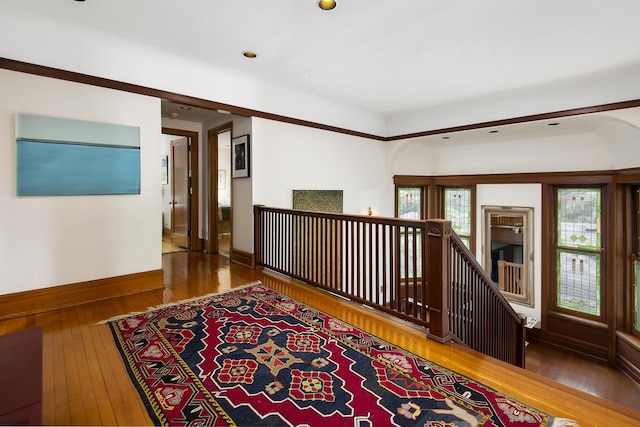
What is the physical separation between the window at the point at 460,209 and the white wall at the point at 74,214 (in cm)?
596

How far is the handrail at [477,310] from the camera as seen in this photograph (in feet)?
8.35

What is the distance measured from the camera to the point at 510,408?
5.31 ft

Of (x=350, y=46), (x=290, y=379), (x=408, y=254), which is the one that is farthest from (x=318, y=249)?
(x=350, y=46)

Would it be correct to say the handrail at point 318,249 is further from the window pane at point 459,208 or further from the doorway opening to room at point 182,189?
the window pane at point 459,208

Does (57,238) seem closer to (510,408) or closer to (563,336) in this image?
(510,408)

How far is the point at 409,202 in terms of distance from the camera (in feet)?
23.6

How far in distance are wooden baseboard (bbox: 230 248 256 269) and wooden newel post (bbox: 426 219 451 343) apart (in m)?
2.71

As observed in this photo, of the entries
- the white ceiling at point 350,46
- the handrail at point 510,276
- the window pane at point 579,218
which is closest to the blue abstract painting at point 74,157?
the white ceiling at point 350,46

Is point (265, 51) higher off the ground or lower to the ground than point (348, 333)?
higher

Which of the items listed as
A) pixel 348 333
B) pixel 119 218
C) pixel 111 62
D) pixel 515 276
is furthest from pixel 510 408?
pixel 515 276

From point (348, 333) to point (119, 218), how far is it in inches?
103

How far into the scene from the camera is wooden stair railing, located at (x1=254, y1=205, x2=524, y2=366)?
2.37 metres

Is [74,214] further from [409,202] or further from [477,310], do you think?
[409,202]

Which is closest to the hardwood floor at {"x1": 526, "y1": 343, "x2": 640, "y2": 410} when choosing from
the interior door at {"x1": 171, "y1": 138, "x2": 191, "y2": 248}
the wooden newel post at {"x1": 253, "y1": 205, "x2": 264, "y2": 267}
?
the wooden newel post at {"x1": 253, "y1": 205, "x2": 264, "y2": 267}
